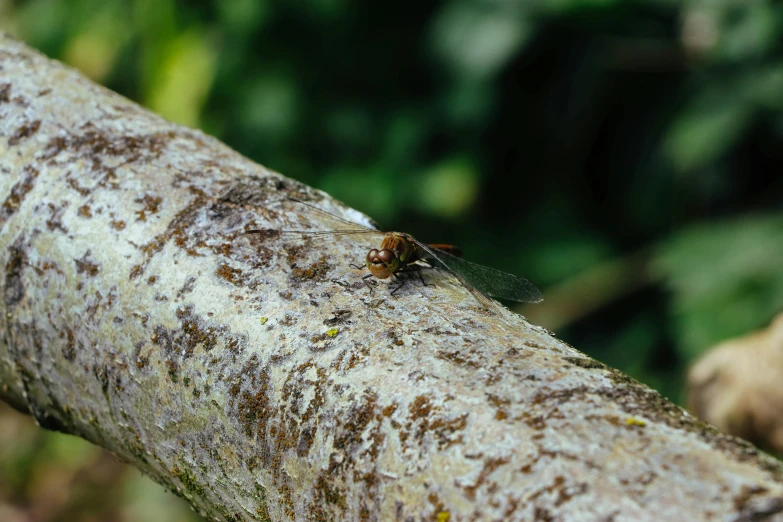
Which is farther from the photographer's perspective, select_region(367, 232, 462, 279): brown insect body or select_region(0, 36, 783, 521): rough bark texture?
select_region(367, 232, 462, 279): brown insect body

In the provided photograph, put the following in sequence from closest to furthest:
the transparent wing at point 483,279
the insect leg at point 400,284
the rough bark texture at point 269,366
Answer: the rough bark texture at point 269,366 < the insect leg at point 400,284 < the transparent wing at point 483,279

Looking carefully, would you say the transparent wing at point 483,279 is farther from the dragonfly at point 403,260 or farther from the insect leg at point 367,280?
the insect leg at point 367,280

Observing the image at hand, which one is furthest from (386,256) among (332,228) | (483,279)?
(483,279)

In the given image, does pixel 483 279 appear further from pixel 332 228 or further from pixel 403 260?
pixel 332 228

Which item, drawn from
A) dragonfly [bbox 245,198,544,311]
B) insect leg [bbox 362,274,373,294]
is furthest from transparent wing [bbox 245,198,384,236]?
insect leg [bbox 362,274,373,294]

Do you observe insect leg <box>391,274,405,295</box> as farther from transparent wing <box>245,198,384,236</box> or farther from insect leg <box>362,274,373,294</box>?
transparent wing <box>245,198,384,236</box>

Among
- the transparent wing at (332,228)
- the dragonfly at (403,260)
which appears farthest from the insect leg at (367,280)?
the transparent wing at (332,228)

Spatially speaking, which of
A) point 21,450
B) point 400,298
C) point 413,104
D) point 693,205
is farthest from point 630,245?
point 21,450

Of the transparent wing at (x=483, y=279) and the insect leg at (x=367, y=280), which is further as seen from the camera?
the transparent wing at (x=483, y=279)
